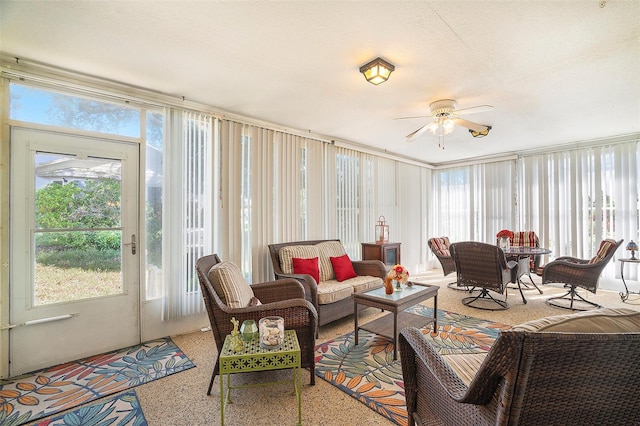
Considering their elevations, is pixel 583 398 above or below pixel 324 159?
below

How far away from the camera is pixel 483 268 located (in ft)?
12.8

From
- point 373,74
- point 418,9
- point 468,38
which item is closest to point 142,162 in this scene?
point 373,74

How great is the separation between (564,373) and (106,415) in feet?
8.44

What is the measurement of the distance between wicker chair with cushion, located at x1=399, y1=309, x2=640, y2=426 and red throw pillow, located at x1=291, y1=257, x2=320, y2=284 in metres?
2.60

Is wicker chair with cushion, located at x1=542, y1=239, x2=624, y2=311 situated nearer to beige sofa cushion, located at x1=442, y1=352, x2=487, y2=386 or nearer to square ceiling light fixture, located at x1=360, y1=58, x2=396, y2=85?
beige sofa cushion, located at x1=442, y1=352, x2=487, y2=386

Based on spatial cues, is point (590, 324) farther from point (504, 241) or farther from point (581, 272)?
point (504, 241)

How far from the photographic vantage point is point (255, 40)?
7.06 ft

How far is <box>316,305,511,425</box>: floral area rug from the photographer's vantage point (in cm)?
204

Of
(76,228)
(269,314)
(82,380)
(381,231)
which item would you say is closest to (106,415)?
(82,380)

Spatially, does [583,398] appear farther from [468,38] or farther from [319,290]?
[319,290]

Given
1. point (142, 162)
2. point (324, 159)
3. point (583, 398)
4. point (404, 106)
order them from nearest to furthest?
1. point (583, 398)
2. point (142, 162)
3. point (404, 106)
4. point (324, 159)

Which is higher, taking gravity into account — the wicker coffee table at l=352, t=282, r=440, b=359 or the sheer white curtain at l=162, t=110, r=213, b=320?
the sheer white curtain at l=162, t=110, r=213, b=320

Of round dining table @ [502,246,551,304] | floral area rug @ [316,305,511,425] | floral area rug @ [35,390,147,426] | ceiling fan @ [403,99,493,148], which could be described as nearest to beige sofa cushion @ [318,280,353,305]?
floral area rug @ [316,305,511,425]

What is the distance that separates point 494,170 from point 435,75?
4.58 meters
